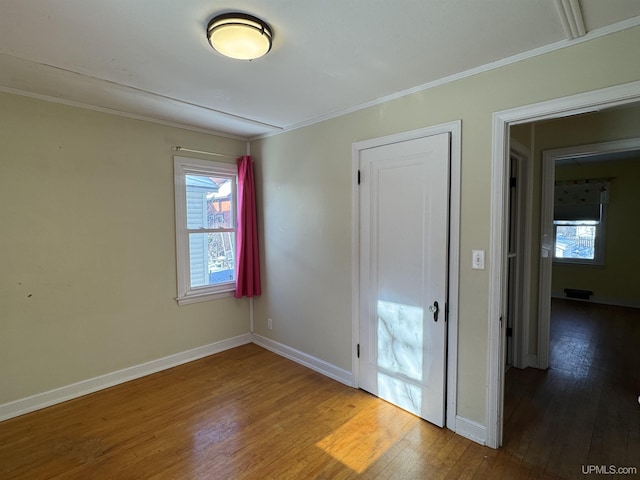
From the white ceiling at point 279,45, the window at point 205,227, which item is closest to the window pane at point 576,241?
the white ceiling at point 279,45

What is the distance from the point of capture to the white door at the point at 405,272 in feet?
7.70

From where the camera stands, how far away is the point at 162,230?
10.8 ft

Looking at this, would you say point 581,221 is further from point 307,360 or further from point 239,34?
point 239,34

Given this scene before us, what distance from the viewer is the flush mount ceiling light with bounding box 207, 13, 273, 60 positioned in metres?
1.55

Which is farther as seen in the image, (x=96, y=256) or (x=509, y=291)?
(x=509, y=291)

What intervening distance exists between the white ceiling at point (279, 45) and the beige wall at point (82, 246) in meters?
0.35

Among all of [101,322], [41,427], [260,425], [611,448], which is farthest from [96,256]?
[611,448]

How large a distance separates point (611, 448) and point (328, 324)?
219 centimetres

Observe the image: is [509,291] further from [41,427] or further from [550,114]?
[41,427]

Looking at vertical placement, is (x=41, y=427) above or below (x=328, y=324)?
below

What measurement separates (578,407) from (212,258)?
3.70 metres

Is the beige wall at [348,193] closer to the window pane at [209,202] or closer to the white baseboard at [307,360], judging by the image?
the white baseboard at [307,360]

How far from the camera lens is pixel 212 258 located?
3730mm

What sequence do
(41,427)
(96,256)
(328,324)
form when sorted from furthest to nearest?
(328,324), (96,256), (41,427)
